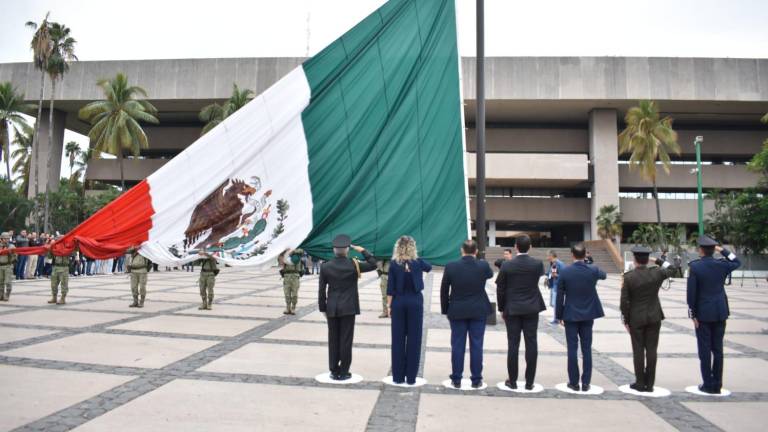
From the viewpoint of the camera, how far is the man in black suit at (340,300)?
5.18 metres

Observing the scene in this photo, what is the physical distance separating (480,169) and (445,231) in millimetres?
4149

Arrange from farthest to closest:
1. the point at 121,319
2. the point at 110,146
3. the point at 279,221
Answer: the point at 110,146
the point at 121,319
the point at 279,221

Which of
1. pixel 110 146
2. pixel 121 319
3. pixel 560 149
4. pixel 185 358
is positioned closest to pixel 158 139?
pixel 110 146

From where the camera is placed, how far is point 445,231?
19.0 feet

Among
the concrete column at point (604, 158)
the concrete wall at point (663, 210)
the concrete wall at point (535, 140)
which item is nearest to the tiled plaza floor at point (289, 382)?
the concrete column at point (604, 158)

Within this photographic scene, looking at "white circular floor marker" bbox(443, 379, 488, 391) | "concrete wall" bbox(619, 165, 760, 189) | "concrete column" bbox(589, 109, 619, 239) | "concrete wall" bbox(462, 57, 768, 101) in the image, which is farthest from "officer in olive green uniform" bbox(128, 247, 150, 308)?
"concrete wall" bbox(619, 165, 760, 189)

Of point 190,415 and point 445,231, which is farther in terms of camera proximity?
point 445,231

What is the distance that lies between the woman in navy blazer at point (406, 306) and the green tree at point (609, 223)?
3727 cm

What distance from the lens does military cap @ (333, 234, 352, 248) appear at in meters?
5.18

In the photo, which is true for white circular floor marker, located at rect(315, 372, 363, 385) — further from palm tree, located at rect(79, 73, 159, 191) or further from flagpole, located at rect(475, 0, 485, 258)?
palm tree, located at rect(79, 73, 159, 191)

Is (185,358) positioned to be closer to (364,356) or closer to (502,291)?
(364,356)

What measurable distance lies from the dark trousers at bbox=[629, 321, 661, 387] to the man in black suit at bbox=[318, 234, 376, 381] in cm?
288

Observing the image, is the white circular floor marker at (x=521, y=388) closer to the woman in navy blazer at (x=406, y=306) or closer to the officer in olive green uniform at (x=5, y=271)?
the woman in navy blazer at (x=406, y=306)

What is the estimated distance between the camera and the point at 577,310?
5.14 metres
